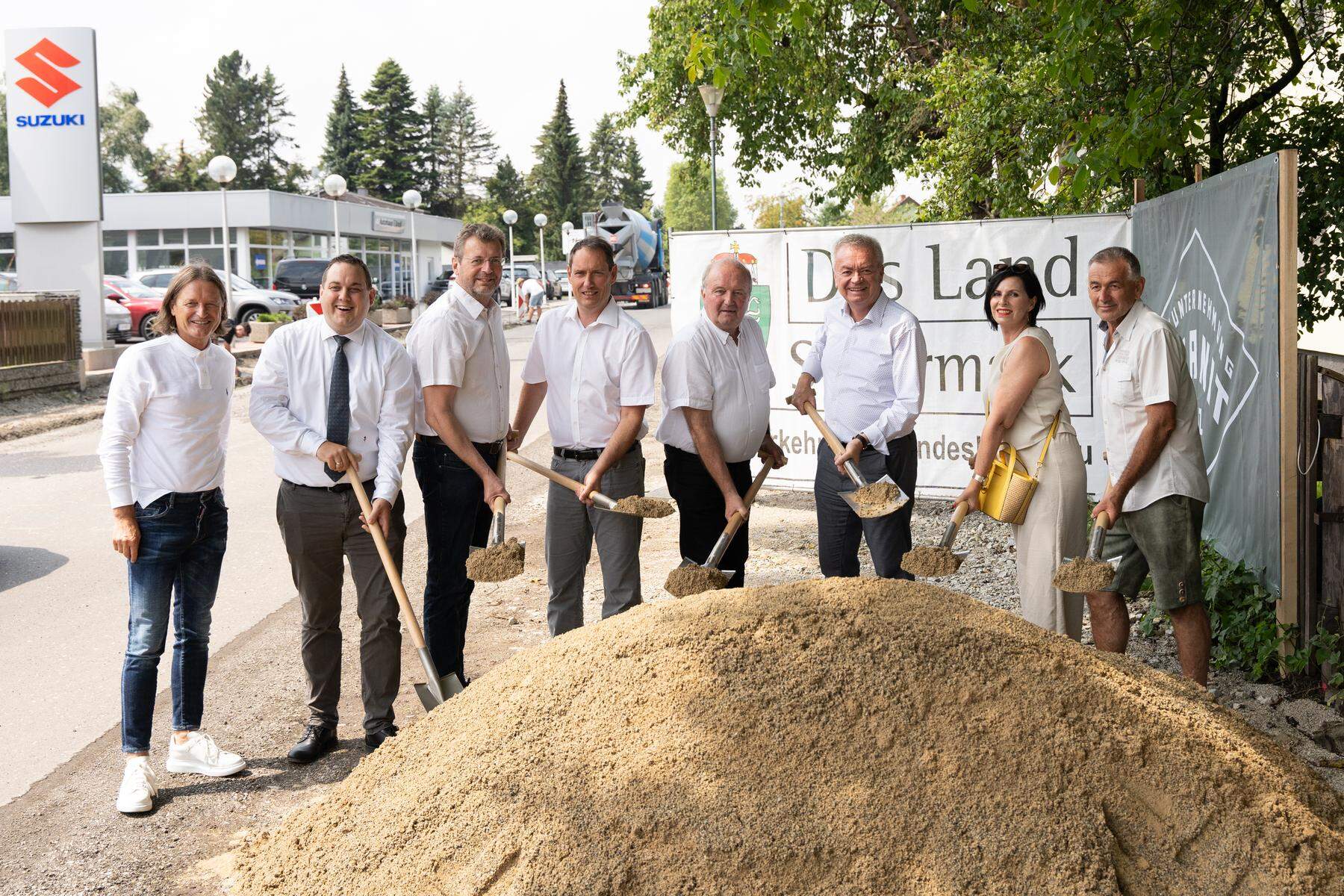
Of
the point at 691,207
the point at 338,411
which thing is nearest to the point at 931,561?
the point at 338,411

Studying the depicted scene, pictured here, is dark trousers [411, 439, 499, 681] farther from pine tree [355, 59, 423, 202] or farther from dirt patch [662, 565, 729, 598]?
pine tree [355, 59, 423, 202]

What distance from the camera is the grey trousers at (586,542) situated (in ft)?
16.8

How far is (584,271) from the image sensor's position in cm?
506

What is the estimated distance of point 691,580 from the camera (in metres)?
5.02

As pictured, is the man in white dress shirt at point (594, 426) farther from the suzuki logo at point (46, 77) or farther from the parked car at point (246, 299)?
the parked car at point (246, 299)

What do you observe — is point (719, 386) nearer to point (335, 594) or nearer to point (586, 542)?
point (586, 542)

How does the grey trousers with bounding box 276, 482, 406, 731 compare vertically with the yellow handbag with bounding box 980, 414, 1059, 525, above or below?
below

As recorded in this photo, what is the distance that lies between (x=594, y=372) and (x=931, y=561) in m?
1.61

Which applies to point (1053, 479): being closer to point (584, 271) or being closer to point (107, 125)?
point (584, 271)

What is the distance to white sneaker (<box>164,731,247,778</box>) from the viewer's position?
14.9 ft

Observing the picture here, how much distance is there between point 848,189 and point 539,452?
845 cm

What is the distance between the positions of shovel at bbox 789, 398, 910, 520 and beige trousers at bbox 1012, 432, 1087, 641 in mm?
545

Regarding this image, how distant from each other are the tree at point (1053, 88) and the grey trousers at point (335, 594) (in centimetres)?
275

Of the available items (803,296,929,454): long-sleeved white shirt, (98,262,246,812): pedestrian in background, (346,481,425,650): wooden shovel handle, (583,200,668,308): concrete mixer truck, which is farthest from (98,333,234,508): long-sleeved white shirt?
(583,200,668,308): concrete mixer truck
